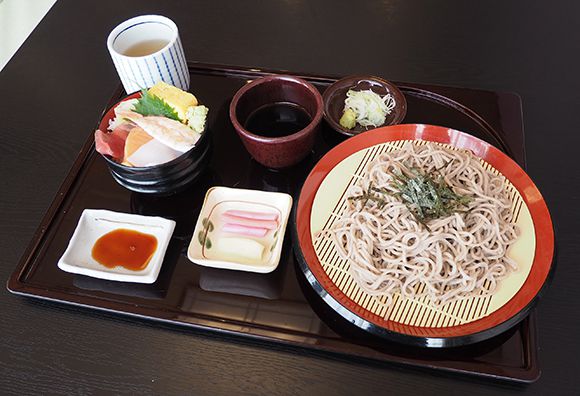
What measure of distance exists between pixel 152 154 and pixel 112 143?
14 cm

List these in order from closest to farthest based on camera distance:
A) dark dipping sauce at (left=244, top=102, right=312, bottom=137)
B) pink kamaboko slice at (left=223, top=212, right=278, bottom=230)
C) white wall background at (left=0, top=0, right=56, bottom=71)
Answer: pink kamaboko slice at (left=223, top=212, right=278, bottom=230), dark dipping sauce at (left=244, top=102, right=312, bottom=137), white wall background at (left=0, top=0, right=56, bottom=71)

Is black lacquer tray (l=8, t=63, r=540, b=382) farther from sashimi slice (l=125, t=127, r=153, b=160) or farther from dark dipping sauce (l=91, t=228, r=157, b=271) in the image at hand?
sashimi slice (l=125, t=127, r=153, b=160)

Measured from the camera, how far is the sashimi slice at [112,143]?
1.53 m

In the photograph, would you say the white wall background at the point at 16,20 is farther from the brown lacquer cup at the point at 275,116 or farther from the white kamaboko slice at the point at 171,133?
the brown lacquer cup at the point at 275,116

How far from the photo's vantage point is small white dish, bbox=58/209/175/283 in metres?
1.42

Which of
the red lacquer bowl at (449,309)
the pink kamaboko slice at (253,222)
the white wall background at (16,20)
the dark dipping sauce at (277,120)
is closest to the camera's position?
the red lacquer bowl at (449,309)

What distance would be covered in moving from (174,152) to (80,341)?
616 millimetres

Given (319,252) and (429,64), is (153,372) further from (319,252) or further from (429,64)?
(429,64)

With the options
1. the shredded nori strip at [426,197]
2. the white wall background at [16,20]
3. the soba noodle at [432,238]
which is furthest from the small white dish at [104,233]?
the white wall background at [16,20]

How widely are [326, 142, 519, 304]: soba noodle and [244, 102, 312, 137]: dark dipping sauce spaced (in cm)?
32

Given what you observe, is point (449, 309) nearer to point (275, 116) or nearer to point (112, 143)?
point (275, 116)

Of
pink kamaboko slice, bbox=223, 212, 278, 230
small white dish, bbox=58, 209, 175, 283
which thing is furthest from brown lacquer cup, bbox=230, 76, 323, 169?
small white dish, bbox=58, 209, 175, 283

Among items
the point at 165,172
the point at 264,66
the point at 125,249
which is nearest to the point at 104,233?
the point at 125,249

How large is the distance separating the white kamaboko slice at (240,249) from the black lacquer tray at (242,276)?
0.05 metres
